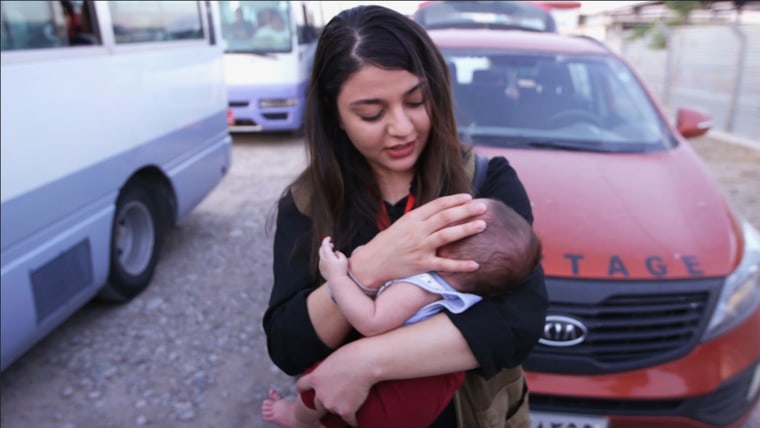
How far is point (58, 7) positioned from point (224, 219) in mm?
2887

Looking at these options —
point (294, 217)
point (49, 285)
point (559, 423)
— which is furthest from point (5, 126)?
point (559, 423)

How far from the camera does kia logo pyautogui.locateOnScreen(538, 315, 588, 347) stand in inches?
94.3

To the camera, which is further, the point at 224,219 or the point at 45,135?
the point at 224,219

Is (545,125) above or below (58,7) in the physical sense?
below

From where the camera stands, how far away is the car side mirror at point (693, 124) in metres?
3.81

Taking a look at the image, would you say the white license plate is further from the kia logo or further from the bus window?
the bus window

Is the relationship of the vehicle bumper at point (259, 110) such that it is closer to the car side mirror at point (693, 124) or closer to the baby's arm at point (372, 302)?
the car side mirror at point (693, 124)

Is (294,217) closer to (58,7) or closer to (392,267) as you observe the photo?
(392,267)

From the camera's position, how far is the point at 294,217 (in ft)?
4.82

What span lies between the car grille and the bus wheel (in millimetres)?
2818

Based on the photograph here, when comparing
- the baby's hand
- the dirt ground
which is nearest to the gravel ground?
the baby's hand

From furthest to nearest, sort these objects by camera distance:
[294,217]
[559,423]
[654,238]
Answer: [654,238], [559,423], [294,217]

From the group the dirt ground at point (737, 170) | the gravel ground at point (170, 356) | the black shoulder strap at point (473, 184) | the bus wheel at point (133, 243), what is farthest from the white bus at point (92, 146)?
the dirt ground at point (737, 170)

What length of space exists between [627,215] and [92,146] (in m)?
2.83
